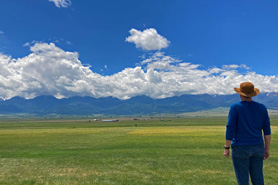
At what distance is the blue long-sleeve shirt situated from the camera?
5926 millimetres

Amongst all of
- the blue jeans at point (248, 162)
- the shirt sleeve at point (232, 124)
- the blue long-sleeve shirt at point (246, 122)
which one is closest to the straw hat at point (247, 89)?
the blue long-sleeve shirt at point (246, 122)

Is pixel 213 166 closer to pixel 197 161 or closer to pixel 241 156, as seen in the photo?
pixel 197 161

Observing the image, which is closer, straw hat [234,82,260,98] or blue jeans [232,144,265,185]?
blue jeans [232,144,265,185]

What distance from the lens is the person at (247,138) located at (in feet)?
19.4

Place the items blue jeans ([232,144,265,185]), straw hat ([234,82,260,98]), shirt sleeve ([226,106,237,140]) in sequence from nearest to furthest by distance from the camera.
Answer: blue jeans ([232,144,265,185])
shirt sleeve ([226,106,237,140])
straw hat ([234,82,260,98])

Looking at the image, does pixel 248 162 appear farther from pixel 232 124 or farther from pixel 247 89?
pixel 247 89

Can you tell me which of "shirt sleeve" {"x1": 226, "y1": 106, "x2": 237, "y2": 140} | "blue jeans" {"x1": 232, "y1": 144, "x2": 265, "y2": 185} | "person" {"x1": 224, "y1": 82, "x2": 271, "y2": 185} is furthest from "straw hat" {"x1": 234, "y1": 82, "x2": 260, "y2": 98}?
"blue jeans" {"x1": 232, "y1": 144, "x2": 265, "y2": 185}

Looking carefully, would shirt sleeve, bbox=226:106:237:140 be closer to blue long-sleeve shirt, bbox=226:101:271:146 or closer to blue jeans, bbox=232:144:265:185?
blue long-sleeve shirt, bbox=226:101:271:146

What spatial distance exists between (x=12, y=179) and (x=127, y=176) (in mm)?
6679

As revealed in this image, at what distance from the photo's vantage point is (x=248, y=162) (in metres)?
5.97

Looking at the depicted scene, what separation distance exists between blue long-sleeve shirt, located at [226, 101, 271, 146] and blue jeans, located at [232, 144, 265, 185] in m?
0.17

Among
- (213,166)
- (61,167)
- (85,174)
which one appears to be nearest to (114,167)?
(85,174)

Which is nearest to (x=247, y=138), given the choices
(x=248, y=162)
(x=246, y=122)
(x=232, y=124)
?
(x=246, y=122)

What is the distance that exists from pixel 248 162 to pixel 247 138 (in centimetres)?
73
